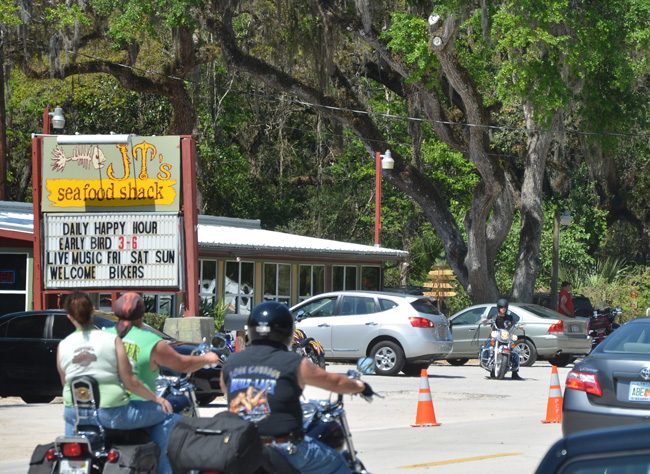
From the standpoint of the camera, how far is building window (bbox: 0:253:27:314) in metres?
28.1

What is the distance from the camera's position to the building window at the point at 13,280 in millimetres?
28078

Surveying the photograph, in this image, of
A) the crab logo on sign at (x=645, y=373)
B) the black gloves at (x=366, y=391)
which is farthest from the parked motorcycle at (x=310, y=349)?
the black gloves at (x=366, y=391)

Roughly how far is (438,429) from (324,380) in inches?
348

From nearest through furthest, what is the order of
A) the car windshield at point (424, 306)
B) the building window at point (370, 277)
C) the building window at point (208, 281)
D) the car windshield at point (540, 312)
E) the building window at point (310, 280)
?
the car windshield at point (424, 306) → the car windshield at point (540, 312) → the building window at point (208, 281) → the building window at point (310, 280) → the building window at point (370, 277)

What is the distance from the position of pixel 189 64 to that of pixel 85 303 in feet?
94.8

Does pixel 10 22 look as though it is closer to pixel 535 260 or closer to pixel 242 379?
pixel 535 260

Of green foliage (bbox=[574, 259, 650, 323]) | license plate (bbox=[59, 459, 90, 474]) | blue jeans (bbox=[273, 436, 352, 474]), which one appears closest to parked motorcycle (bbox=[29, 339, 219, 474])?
license plate (bbox=[59, 459, 90, 474])

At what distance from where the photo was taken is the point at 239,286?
33406mm

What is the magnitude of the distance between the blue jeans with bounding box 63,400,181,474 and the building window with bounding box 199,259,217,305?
80.0ft

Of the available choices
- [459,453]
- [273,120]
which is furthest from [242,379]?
[273,120]

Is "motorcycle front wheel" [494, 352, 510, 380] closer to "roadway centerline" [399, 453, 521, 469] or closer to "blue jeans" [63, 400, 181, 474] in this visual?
"roadway centerline" [399, 453, 521, 469]

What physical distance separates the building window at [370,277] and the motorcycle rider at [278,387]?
31575 mm

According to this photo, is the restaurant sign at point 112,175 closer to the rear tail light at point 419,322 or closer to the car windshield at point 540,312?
the rear tail light at point 419,322

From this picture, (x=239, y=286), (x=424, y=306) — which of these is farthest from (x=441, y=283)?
(x=424, y=306)
